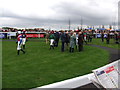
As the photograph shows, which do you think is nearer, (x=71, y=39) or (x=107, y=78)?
(x=107, y=78)

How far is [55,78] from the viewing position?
5848mm

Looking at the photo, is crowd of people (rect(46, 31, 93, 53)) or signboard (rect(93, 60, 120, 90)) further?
crowd of people (rect(46, 31, 93, 53))

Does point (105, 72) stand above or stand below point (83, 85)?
above

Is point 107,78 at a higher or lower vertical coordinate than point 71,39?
lower

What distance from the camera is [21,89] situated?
4.73 m

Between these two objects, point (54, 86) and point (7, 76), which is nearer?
point (54, 86)

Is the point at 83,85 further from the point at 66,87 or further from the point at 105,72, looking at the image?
the point at 105,72

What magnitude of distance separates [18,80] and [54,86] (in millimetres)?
1867

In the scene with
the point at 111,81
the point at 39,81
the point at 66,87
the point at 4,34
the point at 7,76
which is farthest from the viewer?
the point at 4,34

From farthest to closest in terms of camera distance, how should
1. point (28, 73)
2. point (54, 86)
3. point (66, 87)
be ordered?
point (28, 73) < point (66, 87) < point (54, 86)

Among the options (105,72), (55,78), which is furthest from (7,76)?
(105,72)

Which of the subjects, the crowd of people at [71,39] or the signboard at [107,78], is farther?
the crowd of people at [71,39]

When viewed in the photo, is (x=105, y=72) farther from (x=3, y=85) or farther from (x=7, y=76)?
(x=7, y=76)

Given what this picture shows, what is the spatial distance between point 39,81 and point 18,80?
0.78 meters
